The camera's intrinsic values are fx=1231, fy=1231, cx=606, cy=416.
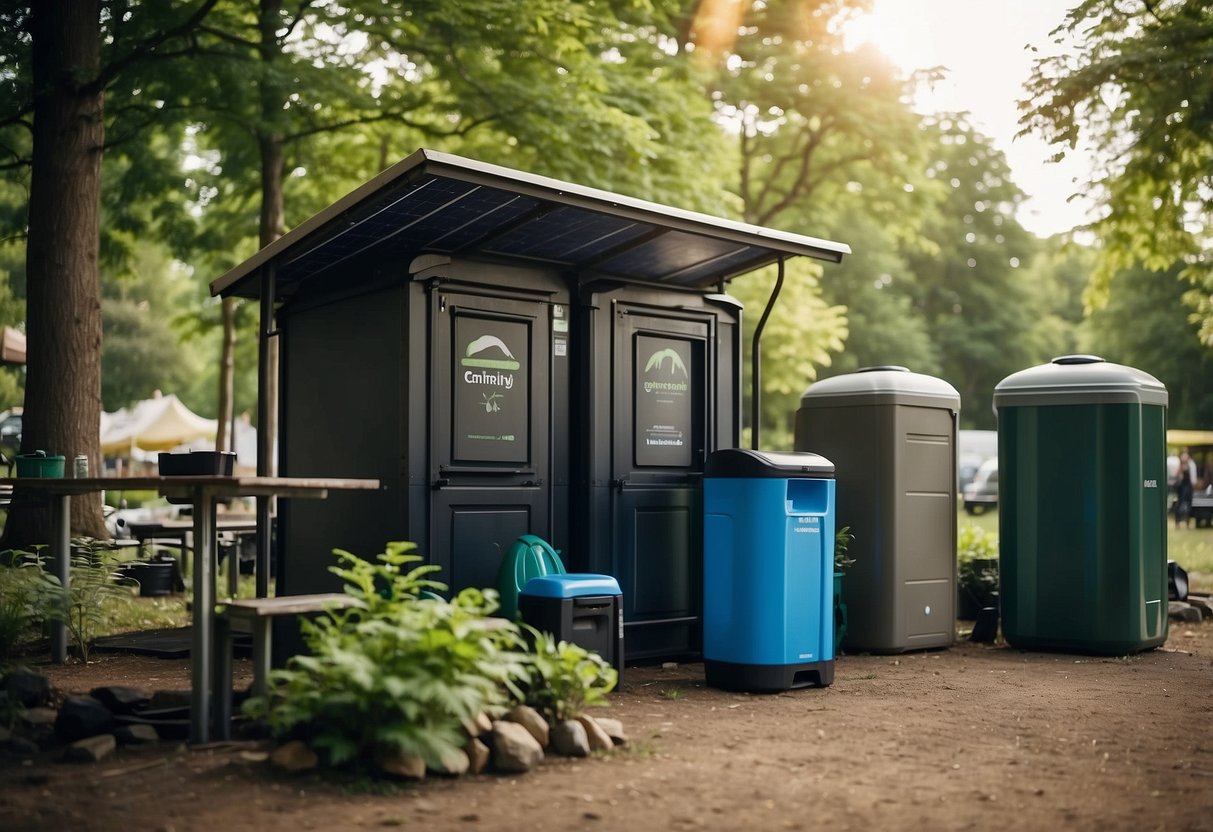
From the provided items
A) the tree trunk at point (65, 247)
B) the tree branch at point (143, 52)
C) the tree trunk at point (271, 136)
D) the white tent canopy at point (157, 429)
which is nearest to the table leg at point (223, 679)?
the tree trunk at point (65, 247)

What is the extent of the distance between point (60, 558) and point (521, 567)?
321 cm

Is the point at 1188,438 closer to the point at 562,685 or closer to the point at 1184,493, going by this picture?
the point at 1184,493

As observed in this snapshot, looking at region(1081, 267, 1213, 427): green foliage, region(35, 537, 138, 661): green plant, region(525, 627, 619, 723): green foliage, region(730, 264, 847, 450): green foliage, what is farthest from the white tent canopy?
region(1081, 267, 1213, 427): green foliage

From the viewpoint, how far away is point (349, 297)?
25.6 feet

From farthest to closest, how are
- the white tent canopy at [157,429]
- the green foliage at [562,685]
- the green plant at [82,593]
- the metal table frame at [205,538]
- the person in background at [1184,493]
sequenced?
the white tent canopy at [157,429] → the person in background at [1184,493] → the green plant at [82,593] → the green foliage at [562,685] → the metal table frame at [205,538]

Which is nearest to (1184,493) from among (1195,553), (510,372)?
(1195,553)

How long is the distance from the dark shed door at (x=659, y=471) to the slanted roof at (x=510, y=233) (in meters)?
0.43

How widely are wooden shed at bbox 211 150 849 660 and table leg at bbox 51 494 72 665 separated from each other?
4.54 ft

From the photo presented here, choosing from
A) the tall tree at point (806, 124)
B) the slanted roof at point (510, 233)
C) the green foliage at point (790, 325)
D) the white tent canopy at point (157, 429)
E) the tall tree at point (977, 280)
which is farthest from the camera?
the tall tree at point (977, 280)

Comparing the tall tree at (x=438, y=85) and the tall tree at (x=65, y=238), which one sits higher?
the tall tree at (x=438, y=85)

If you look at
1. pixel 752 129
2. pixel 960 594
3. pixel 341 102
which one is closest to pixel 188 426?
pixel 752 129

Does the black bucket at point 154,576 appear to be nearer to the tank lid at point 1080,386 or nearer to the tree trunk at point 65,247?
the tree trunk at point 65,247

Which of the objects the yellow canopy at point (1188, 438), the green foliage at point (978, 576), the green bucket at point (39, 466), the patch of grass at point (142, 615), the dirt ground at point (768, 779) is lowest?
the patch of grass at point (142, 615)

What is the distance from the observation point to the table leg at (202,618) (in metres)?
5.43
